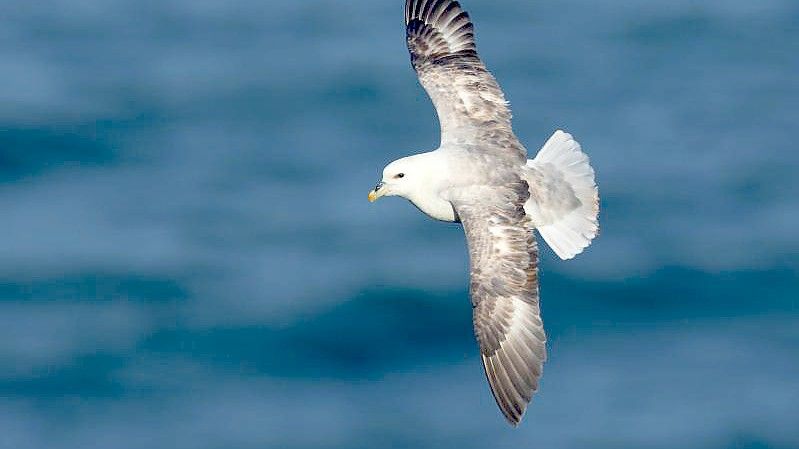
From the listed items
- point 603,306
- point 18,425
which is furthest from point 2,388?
point 603,306

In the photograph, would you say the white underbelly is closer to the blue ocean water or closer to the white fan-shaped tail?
the white fan-shaped tail

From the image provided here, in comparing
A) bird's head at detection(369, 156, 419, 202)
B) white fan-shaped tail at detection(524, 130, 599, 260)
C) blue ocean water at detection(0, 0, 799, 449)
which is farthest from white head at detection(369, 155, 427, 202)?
blue ocean water at detection(0, 0, 799, 449)

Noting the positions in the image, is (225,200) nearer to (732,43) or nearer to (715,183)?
(715,183)

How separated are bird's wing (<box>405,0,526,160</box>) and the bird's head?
707mm

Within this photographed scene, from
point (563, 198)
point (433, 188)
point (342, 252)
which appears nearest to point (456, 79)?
point (563, 198)

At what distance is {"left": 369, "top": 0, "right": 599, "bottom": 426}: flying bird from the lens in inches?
452

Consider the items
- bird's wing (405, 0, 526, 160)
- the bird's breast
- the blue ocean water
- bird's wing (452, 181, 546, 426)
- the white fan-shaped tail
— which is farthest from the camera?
the blue ocean water

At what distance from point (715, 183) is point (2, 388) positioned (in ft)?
33.2

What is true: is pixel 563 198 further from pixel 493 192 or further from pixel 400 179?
pixel 400 179

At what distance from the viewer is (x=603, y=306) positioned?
70.7ft

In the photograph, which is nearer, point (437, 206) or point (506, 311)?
point (506, 311)

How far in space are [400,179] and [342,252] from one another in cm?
904

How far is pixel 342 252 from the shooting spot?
2116 centimetres

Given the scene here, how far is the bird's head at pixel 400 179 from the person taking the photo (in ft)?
39.7
